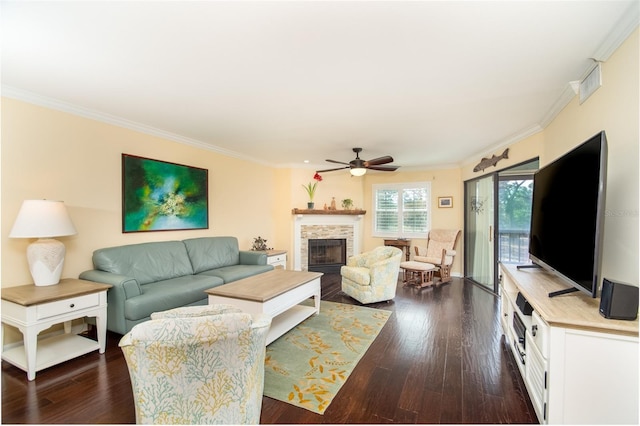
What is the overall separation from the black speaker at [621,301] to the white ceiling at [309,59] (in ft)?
5.04

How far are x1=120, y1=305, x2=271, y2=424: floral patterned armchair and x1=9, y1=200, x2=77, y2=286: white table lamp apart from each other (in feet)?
6.24

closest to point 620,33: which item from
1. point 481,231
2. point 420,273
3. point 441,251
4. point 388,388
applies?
point 388,388

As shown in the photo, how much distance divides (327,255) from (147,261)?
3.91m

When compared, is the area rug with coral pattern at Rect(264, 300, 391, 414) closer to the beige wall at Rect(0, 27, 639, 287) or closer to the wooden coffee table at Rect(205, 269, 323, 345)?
the wooden coffee table at Rect(205, 269, 323, 345)

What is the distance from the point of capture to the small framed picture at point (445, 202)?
20.0 feet

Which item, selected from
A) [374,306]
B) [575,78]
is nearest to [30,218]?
[374,306]

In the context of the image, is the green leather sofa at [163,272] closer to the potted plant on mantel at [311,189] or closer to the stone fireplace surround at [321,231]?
the stone fireplace surround at [321,231]

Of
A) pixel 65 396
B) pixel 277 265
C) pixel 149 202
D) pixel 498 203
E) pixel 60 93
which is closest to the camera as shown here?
pixel 65 396

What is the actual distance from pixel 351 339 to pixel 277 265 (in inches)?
102

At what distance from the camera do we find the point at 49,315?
2299 mm

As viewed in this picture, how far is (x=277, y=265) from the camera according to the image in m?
5.24

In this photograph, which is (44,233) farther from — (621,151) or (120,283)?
(621,151)

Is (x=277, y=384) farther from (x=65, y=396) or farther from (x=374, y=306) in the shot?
(x=374, y=306)

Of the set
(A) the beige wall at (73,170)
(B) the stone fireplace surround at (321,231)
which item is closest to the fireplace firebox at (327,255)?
(B) the stone fireplace surround at (321,231)
